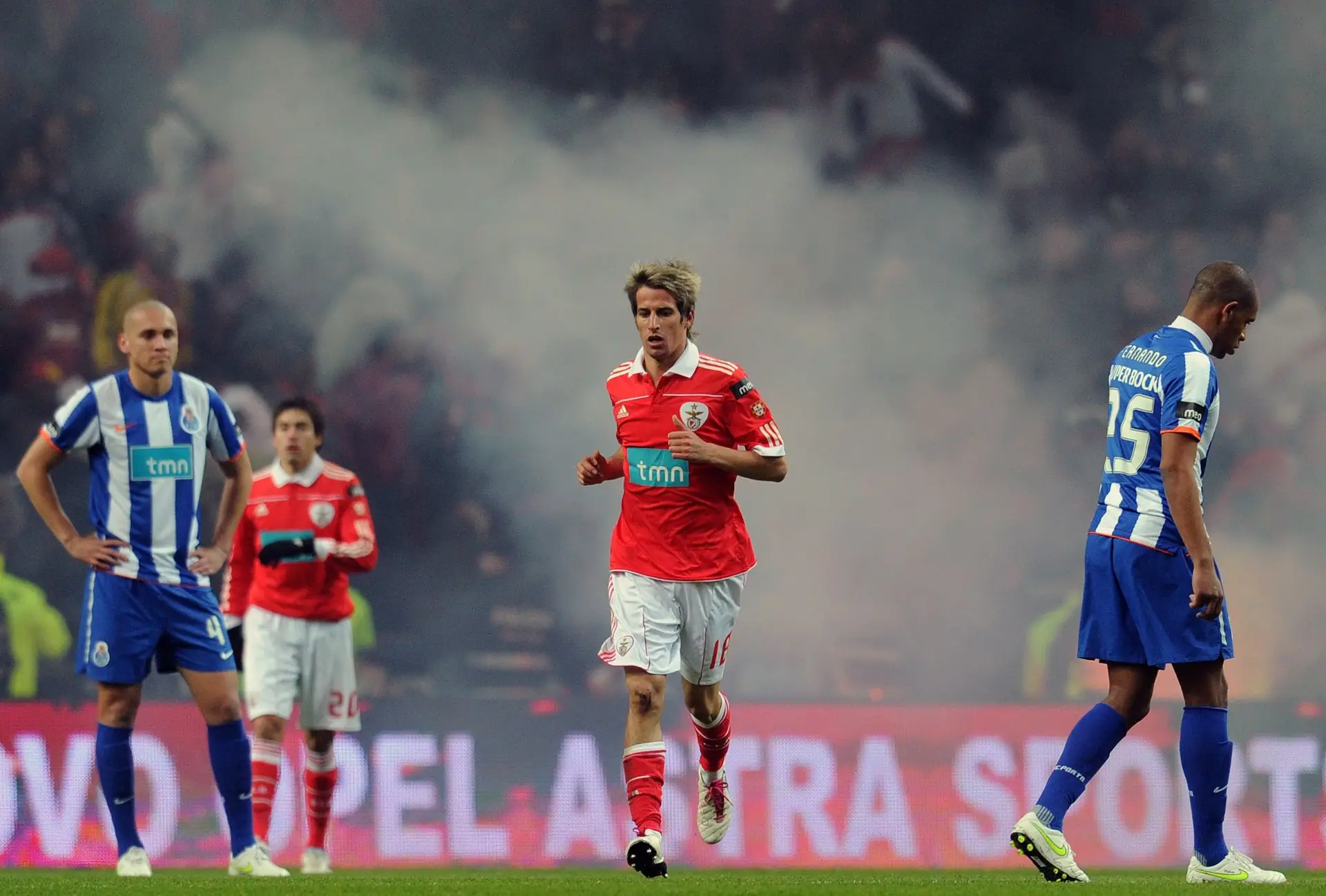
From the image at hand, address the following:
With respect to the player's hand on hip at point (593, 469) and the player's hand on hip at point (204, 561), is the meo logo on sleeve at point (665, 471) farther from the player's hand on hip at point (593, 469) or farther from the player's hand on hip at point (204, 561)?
the player's hand on hip at point (204, 561)

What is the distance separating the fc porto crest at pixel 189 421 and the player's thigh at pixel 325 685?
161 cm

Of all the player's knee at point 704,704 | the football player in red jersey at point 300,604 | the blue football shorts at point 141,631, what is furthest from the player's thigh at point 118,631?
the player's knee at point 704,704

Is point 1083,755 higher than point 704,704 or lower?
lower

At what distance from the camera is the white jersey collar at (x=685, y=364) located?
5035mm

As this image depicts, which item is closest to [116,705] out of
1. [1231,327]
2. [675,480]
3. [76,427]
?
[76,427]

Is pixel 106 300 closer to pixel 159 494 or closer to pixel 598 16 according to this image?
pixel 598 16

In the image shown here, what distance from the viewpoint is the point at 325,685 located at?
6.98 m

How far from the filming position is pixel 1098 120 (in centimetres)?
1002

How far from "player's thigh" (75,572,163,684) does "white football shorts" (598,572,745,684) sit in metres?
1.64

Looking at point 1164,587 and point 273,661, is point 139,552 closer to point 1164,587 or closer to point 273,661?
point 273,661

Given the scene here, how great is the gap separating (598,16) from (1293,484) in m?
5.24

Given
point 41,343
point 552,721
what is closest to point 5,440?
point 41,343

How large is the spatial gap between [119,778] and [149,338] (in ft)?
5.05

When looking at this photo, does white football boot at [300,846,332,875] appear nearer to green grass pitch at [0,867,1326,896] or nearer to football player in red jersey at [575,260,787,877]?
green grass pitch at [0,867,1326,896]
